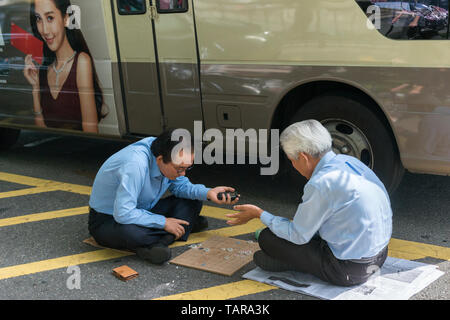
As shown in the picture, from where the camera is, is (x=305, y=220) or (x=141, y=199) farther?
(x=141, y=199)

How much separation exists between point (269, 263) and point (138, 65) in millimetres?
2297

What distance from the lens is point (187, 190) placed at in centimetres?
393

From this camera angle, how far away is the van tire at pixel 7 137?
22.1ft

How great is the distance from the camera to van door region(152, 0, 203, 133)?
4.51 m

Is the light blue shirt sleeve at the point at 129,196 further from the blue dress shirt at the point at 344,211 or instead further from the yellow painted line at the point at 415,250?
the yellow painted line at the point at 415,250

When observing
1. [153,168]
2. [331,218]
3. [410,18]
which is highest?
[410,18]

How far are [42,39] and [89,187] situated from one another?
1.47m

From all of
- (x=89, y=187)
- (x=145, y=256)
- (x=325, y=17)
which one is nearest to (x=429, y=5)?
(x=325, y=17)

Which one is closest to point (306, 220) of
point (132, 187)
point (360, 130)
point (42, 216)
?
point (132, 187)

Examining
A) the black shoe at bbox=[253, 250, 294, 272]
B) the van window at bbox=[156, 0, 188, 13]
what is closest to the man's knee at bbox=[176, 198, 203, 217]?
the black shoe at bbox=[253, 250, 294, 272]

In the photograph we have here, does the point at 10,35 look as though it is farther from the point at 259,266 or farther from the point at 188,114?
the point at 259,266

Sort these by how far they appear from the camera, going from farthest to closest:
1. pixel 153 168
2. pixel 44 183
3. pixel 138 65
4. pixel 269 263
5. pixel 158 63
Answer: pixel 44 183 → pixel 138 65 → pixel 158 63 → pixel 153 168 → pixel 269 263

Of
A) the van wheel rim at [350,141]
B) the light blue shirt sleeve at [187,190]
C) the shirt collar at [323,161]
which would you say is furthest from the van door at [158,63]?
the shirt collar at [323,161]

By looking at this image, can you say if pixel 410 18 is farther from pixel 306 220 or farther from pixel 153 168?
pixel 153 168
